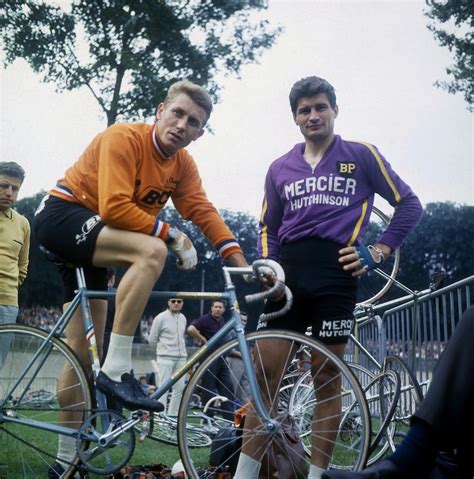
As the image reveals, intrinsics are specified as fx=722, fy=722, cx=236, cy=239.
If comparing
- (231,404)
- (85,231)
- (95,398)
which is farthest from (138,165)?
(231,404)

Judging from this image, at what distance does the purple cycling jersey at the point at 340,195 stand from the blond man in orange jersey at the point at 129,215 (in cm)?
41

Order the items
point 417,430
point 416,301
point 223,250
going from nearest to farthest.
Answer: point 417,430 < point 223,250 < point 416,301

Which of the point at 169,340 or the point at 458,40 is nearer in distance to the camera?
the point at 169,340

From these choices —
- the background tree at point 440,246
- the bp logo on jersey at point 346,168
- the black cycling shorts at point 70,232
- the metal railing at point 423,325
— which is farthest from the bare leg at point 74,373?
the background tree at point 440,246

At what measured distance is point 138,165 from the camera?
371 cm

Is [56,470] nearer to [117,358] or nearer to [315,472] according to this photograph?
[117,358]

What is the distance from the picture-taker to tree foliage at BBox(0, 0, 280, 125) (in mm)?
16312

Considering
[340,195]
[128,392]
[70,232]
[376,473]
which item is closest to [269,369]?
[128,392]

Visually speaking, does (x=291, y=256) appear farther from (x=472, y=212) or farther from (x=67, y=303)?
(x=472, y=212)

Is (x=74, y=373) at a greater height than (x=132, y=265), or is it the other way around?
(x=132, y=265)

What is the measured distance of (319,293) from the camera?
3.55 metres

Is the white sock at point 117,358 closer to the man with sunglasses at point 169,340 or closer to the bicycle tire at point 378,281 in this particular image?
the bicycle tire at point 378,281

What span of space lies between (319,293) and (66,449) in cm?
151

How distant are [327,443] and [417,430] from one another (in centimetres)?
136
